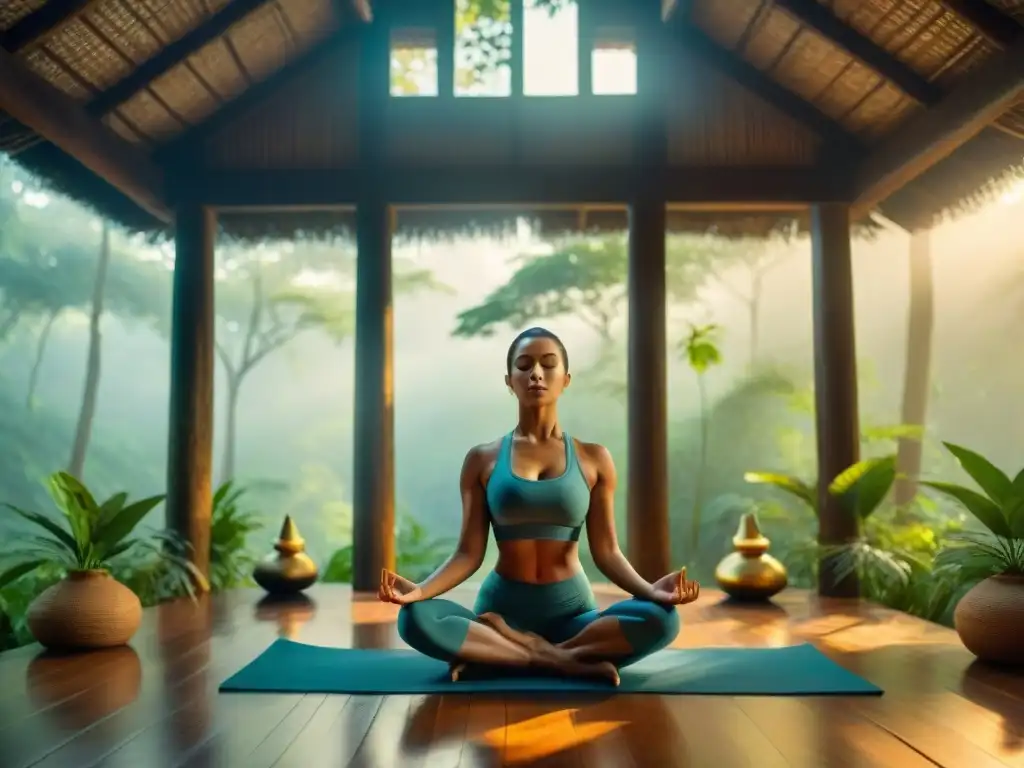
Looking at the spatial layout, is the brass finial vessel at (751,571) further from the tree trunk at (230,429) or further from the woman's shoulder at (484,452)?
the tree trunk at (230,429)

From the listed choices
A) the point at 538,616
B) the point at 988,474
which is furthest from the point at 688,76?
the point at 538,616

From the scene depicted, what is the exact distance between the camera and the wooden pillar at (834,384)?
4992 mm

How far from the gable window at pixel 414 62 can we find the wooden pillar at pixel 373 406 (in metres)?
0.87

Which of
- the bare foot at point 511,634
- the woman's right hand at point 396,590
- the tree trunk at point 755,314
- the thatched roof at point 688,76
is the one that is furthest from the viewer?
the tree trunk at point 755,314

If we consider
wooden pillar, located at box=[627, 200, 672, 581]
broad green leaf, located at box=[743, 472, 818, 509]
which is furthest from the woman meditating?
broad green leaf, located at box=[743, 472, 818, 509]

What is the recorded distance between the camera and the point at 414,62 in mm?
5691

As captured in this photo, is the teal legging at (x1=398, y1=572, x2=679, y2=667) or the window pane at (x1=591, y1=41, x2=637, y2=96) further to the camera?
the window pane at (x1=591, y1=41, x2=637, y2=96)

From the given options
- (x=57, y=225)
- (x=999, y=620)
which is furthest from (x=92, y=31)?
(x=57, y=225)

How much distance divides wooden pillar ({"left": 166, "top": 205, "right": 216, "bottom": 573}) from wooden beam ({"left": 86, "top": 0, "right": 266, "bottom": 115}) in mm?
784

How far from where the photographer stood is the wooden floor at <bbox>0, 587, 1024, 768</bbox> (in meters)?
2.04

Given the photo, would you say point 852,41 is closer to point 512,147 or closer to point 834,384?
point 834,384

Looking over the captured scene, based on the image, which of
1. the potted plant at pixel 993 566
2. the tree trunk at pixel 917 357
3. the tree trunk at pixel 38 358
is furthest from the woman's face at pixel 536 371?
the tree trunk at pixel 38 358

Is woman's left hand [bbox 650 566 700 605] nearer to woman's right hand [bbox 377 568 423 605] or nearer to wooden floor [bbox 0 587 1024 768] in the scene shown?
wooden floor [bbox 0 587 1024 768]

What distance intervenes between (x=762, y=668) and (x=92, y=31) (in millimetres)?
3971
